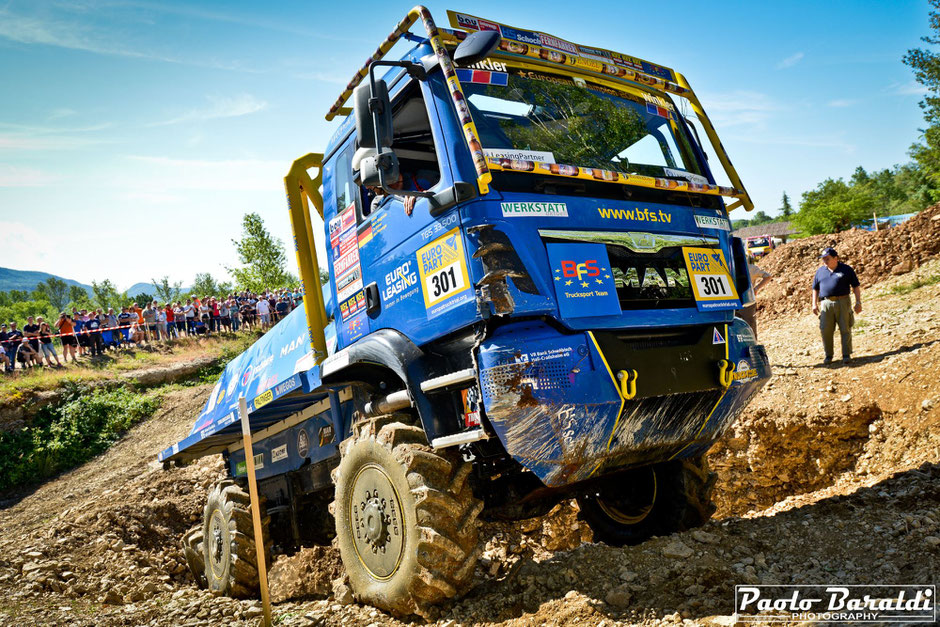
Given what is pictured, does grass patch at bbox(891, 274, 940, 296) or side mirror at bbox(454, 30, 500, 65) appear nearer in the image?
side mirror at bbox(454, 30, 500, 65)

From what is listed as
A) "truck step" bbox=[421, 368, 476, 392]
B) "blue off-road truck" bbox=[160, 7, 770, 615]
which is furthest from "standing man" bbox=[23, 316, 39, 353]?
"truck step" bbox=[421, 368, 476, 392]

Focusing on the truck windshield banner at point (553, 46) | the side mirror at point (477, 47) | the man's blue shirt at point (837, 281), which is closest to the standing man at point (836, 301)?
the man's blue shirt at point (837, 281)

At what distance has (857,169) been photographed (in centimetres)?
7888

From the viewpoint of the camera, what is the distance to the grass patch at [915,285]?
37.8ft

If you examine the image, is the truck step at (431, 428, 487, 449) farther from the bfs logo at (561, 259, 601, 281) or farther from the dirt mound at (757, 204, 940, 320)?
the dirt mound at (757, 204, 940, 320)

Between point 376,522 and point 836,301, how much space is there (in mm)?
7766

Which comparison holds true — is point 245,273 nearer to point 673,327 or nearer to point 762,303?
point 762,303

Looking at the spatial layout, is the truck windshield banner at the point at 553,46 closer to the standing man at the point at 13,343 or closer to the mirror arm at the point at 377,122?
the mirror arm at the point at 377,122

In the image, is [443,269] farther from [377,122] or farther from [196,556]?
[196,556]

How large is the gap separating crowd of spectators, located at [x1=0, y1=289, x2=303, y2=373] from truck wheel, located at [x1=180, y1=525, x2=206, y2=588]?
15.4 metres

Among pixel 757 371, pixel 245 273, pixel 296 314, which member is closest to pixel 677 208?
pixel 757 371

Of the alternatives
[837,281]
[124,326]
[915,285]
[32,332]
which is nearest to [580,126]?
[837,281]

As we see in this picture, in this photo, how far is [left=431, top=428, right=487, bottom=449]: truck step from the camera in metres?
3.42

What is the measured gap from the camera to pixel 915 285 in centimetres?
1169
